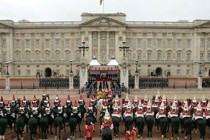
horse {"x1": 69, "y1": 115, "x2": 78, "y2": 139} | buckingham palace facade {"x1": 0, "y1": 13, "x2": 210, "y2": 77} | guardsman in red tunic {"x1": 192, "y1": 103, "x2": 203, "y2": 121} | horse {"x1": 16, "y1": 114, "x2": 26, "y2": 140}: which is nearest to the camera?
horse {"x1": 16, "y1": 114, "x2": 26, "y2": 140}

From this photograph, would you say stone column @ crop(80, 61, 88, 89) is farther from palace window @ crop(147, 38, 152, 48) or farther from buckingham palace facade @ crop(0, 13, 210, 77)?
palace window @ crop(147, 38, 152, 48)

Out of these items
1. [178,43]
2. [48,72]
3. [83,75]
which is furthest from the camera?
[48,72]

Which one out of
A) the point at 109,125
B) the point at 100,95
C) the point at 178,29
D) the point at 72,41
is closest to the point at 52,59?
the point at 72,41

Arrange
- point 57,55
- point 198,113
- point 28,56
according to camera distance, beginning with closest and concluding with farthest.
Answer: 1. point 198,113
2. point 57,55
3. point 28,56

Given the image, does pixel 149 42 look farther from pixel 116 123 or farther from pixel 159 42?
pixel 116 123

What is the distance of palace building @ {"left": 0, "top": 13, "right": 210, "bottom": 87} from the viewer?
226 ft

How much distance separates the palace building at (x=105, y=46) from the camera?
226 ft

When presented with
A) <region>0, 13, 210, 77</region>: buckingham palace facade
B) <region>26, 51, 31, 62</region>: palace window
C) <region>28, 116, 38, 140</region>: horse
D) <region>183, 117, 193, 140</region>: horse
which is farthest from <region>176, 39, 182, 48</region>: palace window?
<region>28, 116, 38, 140</region>: horse

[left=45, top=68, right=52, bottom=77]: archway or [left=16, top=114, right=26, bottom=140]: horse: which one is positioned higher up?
[left=45, top=68, right=52, bottom=77]: archway

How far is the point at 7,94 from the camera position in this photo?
122 ft

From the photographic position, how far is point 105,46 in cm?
7000

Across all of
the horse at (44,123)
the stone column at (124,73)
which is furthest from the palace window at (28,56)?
the horse at (44,123)

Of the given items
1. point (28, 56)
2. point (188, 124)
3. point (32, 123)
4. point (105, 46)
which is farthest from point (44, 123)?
point (28, 56)

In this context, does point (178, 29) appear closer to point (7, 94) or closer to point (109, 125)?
point (7, 94)
